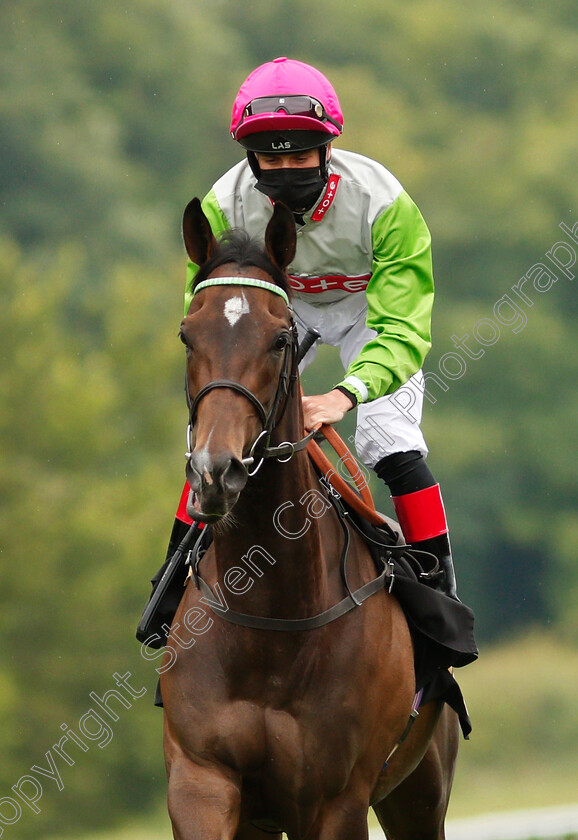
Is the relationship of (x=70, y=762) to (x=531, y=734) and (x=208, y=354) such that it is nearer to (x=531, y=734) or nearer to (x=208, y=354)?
(x=531, y=734)

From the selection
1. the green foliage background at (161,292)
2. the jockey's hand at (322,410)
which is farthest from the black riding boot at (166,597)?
the green foliage background at (161,292)

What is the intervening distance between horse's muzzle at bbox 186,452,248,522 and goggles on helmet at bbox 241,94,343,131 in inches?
57.4

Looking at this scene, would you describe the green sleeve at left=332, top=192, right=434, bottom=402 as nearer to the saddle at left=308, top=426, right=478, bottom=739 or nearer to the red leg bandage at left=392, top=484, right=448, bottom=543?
the saddle at left=308, top=426, right=478, bottom=739

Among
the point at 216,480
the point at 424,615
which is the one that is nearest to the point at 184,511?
the point at 424,615

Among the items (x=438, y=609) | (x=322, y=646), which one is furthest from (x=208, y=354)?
(x=438, y=609)

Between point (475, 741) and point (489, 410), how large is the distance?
15.4 ft

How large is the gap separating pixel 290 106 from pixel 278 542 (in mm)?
1415

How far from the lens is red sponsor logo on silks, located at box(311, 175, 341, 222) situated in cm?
430

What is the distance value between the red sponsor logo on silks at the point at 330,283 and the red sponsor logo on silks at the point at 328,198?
12.0 inches

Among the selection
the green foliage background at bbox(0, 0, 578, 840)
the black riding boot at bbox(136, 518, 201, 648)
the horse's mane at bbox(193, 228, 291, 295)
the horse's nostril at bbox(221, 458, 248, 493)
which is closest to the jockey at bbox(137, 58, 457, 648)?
the black riding boot at bbox(136, 518, 201, 648)

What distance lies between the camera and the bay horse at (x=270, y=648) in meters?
3.41

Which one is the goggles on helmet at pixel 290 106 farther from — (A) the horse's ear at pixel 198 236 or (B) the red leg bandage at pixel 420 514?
(B) the red leg bandage at pixel 420 514

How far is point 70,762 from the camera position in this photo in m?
11.9

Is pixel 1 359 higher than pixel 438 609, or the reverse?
pixel 1 359
